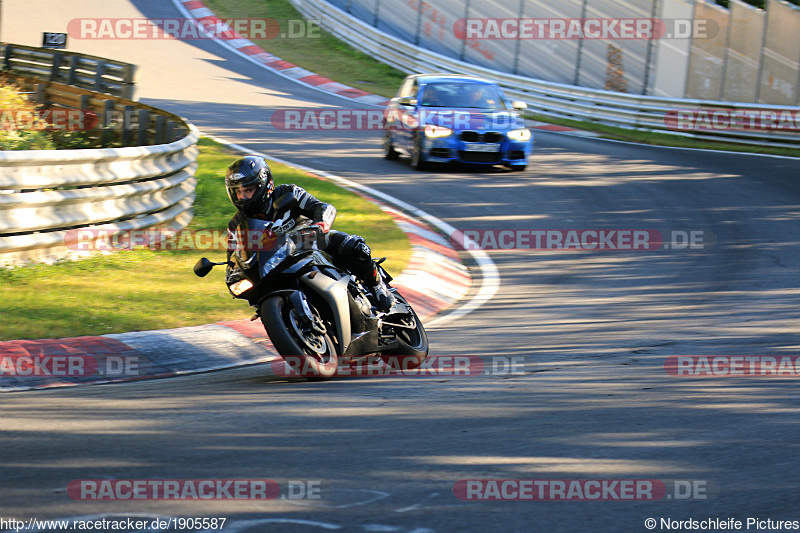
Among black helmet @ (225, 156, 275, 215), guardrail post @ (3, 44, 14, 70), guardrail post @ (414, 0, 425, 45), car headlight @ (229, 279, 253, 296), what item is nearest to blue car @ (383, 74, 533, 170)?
guardrail post @ (3, 44, 14, 70)

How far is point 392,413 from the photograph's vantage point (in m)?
5.87

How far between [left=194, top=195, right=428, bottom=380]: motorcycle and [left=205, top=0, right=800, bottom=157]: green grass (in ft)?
57.7

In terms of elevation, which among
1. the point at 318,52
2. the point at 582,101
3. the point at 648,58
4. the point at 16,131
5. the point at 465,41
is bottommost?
the point at 16,131

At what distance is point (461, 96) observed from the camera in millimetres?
19047

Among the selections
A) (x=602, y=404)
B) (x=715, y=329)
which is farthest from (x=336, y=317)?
(x=715, y=329)

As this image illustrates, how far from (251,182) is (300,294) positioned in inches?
32.6

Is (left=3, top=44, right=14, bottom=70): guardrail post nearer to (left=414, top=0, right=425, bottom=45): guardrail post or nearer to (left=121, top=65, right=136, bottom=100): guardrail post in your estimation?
(left=121, top=65, right=136, bottom=100): guardrail post

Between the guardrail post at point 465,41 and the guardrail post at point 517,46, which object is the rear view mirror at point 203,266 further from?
the guardrail post at point 465,41

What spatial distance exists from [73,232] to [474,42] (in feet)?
74.7

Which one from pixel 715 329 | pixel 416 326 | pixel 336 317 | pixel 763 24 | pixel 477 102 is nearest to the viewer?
pixel 336 317

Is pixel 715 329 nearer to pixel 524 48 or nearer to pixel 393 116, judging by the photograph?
pixel 393 116

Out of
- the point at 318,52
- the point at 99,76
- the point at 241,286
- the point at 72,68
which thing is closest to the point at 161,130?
the point at 241,286

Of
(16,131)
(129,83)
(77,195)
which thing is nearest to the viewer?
(77,195)

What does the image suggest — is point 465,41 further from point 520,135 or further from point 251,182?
point 251,182
